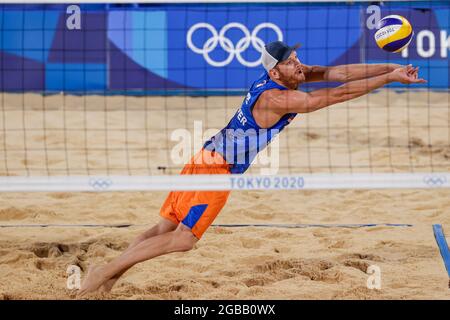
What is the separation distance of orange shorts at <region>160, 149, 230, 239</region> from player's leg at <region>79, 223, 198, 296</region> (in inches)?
2.5

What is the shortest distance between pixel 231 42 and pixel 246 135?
5879 mm

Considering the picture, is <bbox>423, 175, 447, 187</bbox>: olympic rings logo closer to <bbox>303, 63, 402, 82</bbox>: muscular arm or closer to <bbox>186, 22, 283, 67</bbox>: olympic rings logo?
<bbox>303, 63, 402, 82</bbox>: muscular arm

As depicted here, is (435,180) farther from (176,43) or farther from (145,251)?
(176,43)

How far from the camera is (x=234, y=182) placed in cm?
518

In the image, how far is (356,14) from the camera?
11477 millimetres

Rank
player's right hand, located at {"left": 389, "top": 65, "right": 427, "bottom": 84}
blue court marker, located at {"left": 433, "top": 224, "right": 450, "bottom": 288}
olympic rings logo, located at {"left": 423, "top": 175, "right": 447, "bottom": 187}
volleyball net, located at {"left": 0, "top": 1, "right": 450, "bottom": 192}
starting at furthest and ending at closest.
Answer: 1. volleyball net, located at {"left": 0, "top": 1, "right": 450, "bottom": 192}
2. blue court marker, located at {"left": 433, "top": 224, "right": 450, "bottom": 288}
3. olympic rings logo, located at {"left": 423, "top": 175, "right": 447, "bottom": 187}
4. player's right hand, located at {"left": 389, "top": 65, "right": 427, "bottom": 84}

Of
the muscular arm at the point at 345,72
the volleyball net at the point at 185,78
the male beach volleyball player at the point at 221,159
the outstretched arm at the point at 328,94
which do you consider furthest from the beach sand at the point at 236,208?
the muscular arm at the point at 345,72

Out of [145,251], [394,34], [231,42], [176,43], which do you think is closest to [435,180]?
[394,34]

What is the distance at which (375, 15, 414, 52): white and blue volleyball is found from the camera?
5418 millimetres

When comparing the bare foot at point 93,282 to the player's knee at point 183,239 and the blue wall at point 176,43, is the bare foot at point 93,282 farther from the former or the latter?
the blue wall at point 176,43

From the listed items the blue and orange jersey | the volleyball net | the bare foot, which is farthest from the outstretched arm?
the volleyball net

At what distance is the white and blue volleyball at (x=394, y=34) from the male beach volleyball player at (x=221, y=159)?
0.48 feet

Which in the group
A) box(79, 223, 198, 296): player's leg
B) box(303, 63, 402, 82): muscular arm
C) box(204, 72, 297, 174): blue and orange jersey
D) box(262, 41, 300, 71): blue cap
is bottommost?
box(79, 223, 198, 296): player's leg
